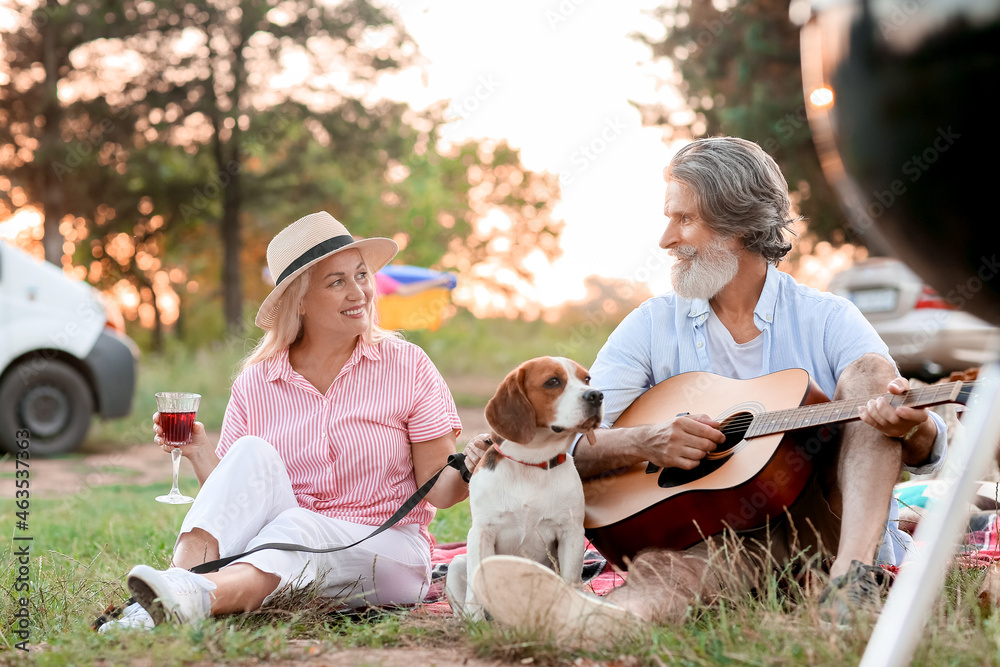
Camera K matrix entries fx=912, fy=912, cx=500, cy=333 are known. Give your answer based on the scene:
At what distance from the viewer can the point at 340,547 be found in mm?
2900

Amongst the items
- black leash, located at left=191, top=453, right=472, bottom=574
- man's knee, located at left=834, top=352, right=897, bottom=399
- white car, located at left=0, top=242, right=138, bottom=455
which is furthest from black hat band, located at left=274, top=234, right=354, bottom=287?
white car, located at left=0, top=242, right=138, bottom=455

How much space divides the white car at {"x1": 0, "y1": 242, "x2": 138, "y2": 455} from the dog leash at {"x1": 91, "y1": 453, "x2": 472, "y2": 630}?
5992 mm

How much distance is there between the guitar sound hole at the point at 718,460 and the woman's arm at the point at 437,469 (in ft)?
2.36

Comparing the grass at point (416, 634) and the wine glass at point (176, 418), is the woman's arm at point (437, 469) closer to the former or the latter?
the grass at point (416, 634)

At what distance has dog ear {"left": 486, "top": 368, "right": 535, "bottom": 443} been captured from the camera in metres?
2.82

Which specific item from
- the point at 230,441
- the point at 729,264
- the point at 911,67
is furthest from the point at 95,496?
the point at 911,67

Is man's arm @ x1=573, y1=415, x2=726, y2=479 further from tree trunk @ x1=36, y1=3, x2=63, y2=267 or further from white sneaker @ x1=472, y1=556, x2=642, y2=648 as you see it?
tree trunk @ x1=36, y1=3, x2=63, y2=267

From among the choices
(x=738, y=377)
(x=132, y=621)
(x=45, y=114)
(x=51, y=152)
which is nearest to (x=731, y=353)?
(x=738, y=377)

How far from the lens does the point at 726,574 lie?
8.02 ft

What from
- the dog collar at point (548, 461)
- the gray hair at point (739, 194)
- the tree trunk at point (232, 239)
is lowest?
the dog collar at point (548, 461)

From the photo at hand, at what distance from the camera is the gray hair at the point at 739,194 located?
10.2ft

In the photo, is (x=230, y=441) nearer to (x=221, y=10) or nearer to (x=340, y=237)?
(x=340, y=237)

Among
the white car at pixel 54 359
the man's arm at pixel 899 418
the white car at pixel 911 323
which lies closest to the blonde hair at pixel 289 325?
the man's arm at pixel 899 418

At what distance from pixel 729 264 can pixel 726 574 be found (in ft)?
3.61
